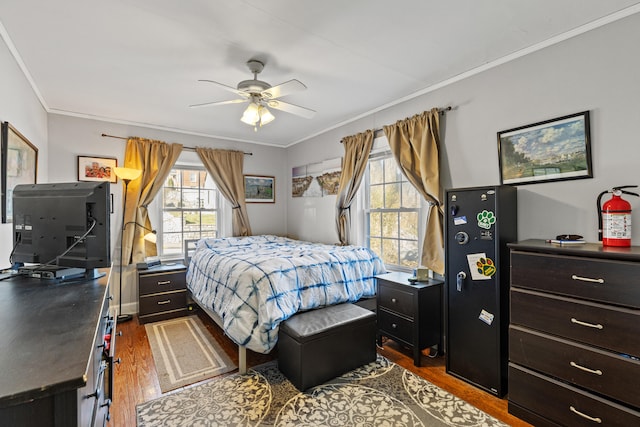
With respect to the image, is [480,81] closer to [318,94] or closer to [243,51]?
[318,94]

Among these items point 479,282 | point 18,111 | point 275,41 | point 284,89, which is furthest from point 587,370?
point 18,111

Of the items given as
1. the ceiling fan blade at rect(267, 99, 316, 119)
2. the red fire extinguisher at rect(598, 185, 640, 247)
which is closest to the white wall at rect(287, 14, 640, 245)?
the red fire extinguisher at rect(598, 185, 640, 247)

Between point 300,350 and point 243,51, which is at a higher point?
point 243,51

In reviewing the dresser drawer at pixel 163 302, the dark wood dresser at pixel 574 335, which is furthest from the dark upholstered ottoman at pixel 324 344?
the dresser drawer at pixel 163 302

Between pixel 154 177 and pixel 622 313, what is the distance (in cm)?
464

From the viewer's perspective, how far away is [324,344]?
2320 mm

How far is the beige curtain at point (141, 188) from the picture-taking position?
397 cm

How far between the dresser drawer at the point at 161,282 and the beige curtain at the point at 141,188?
41 cm

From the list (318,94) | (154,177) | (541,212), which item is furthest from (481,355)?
(154,177)

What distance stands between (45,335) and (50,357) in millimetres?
198

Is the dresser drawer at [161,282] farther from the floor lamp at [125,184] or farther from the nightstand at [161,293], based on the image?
the floor lamp at [125,184]

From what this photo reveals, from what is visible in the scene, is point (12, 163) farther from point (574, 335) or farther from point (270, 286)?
point (574, 335)

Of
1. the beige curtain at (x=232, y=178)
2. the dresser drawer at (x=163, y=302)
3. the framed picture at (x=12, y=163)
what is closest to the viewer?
the framed picture at (x=12, y=163)

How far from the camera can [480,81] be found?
2629 mm
